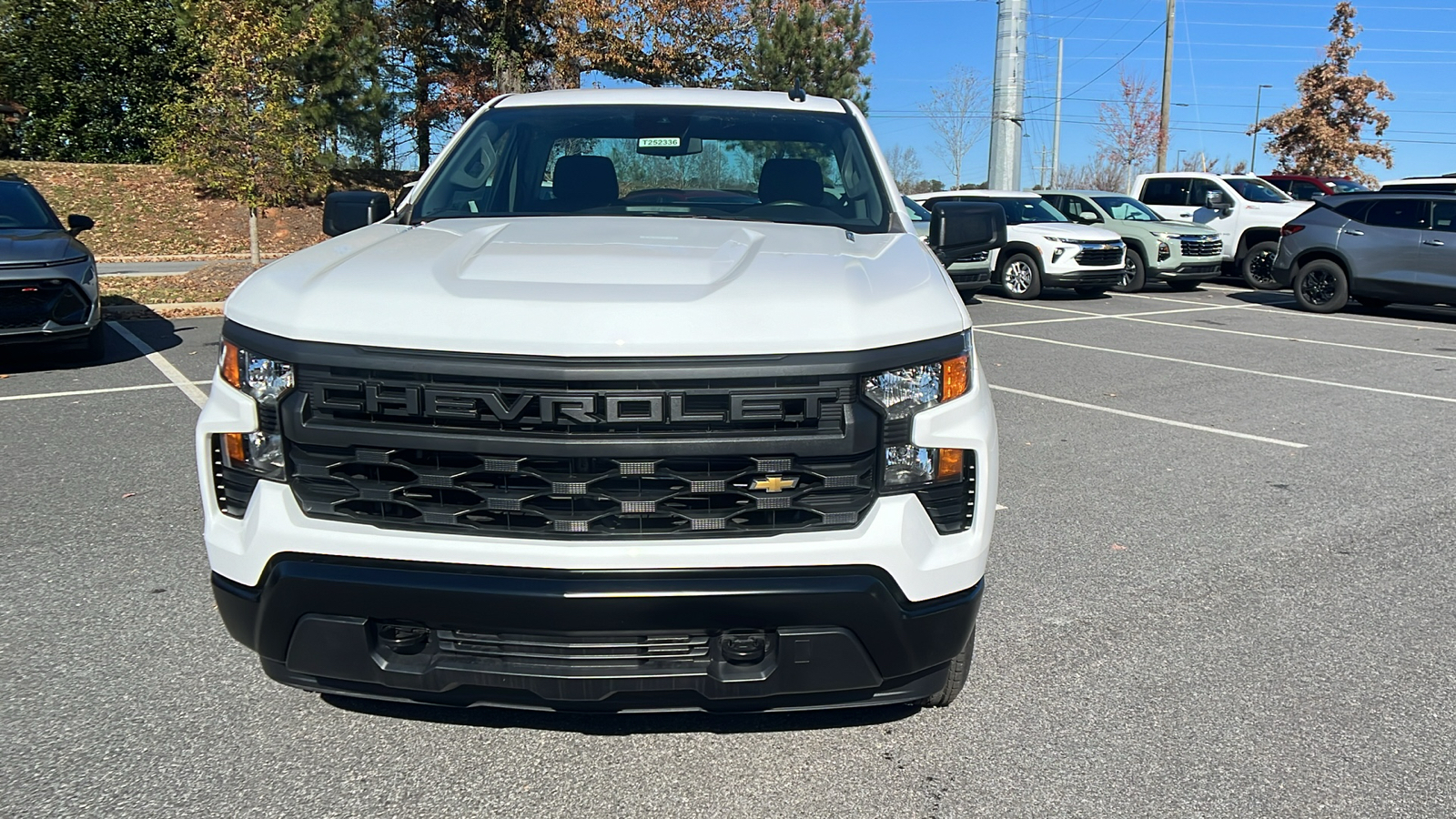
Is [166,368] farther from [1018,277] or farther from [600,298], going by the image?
[1018,277]

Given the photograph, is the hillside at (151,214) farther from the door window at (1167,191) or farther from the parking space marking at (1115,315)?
the door window at (1167,191)

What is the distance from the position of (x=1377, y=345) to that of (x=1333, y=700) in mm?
10523

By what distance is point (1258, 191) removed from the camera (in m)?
18.9

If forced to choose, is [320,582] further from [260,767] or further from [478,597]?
[260,767]

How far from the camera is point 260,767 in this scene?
9.37 ft

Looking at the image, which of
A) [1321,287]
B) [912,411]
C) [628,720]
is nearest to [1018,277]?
[1321,287]

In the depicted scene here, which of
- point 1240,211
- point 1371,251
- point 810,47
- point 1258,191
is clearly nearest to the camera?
point 1371,251

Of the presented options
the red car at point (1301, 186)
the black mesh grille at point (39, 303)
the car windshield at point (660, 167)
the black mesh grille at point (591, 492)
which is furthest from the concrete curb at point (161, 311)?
the red car at point (1301, 186)

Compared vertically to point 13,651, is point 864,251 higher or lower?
higher

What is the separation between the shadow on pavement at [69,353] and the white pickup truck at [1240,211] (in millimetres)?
16500

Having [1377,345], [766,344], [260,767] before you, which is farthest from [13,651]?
[1377,345]

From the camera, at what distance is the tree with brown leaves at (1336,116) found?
2892cm

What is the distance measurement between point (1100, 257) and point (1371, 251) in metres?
3.56

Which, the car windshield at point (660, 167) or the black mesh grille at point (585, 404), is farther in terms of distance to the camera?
the car windshield at point (660, 167)
